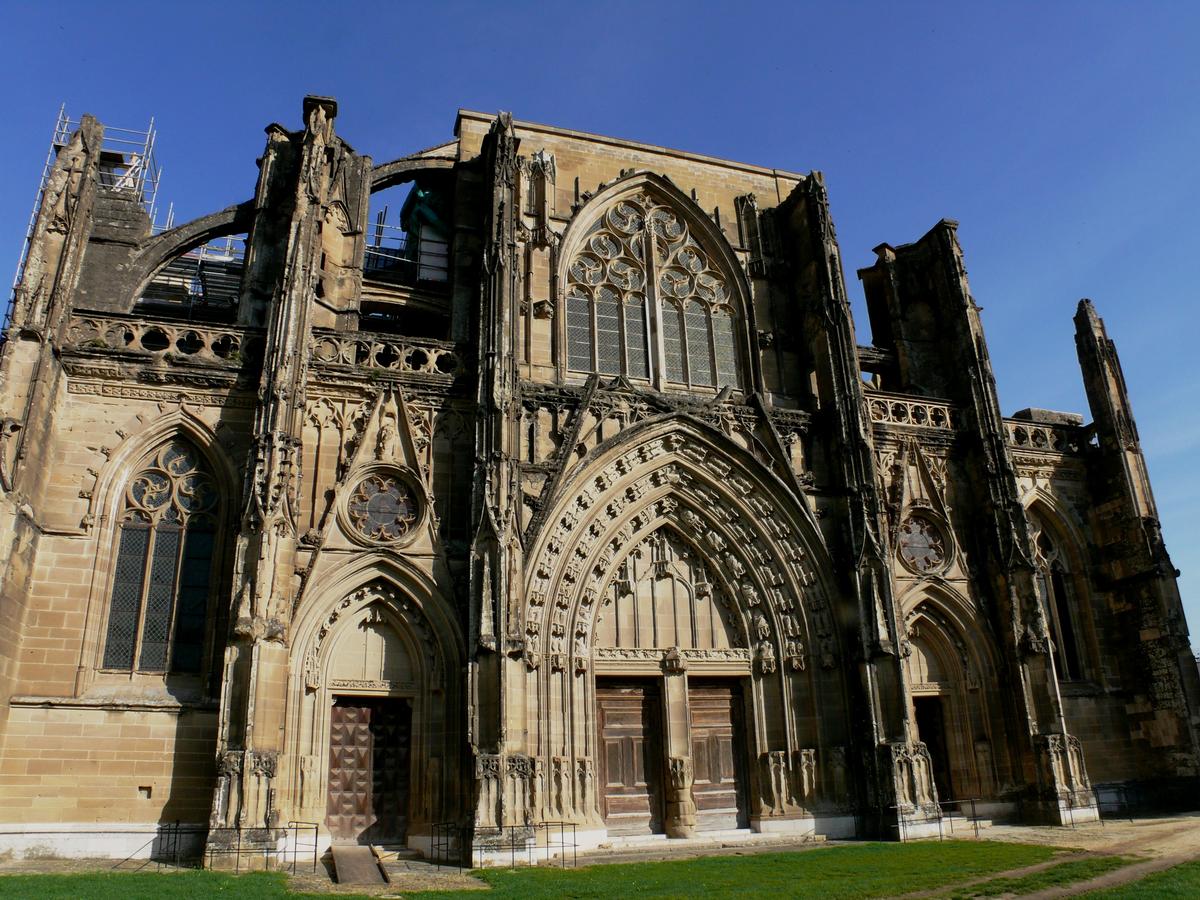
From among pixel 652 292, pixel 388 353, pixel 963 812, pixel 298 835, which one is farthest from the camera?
pixel 652 292

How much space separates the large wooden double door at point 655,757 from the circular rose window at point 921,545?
5002 mm

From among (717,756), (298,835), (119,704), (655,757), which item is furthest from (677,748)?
(119,704)

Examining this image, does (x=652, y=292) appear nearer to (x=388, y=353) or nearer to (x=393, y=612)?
(x=388, y=353)

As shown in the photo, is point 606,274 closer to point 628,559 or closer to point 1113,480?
point 628,559

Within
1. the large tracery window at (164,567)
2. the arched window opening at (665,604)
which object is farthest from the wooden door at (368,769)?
the arched window opening at (665,604)

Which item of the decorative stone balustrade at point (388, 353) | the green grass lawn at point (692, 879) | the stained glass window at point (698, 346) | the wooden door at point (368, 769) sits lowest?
the green grass lawn at point (692, 879)

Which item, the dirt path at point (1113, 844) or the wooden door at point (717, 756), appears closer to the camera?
the dirt path at point (1113, 844)

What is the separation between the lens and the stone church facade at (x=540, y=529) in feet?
49.5

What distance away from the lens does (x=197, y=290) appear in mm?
25438

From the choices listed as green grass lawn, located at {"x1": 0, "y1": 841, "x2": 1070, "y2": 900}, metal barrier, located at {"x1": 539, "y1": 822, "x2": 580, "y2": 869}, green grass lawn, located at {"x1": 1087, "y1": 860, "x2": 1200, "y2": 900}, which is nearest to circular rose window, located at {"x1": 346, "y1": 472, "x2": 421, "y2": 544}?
metal barrier, located at {"x1": 539, "y1": 822, "x2": 580, "y2": 869}

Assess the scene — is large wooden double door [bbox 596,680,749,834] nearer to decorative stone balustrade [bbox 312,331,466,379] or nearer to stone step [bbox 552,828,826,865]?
stone step [bbox 552,828,826,865]

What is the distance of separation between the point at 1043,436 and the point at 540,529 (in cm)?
1282

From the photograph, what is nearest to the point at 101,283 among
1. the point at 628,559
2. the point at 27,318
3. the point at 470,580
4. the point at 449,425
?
the point at 27,318

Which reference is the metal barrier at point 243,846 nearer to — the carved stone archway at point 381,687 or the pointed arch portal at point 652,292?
the carved stone archway at point 381,687
